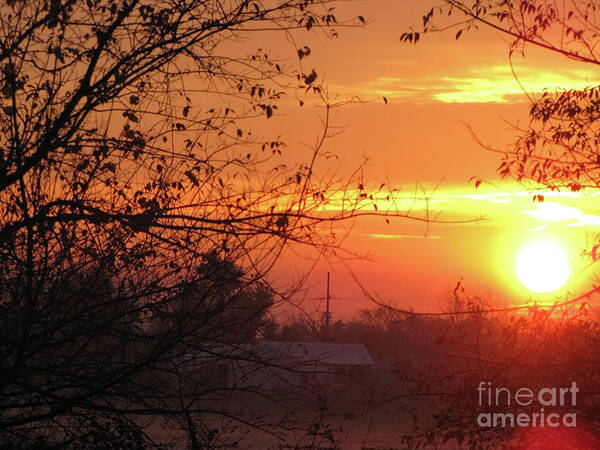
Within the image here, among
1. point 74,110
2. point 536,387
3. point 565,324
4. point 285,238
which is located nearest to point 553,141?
point 565,324

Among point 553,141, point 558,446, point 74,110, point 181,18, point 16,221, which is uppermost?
point 553,141

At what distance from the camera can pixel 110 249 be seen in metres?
5.77

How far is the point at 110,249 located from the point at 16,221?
2.21 feet

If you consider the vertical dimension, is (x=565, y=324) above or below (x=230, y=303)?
above

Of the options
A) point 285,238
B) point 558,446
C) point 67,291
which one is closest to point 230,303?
point 285,238

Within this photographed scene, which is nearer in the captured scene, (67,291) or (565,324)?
(67,291)

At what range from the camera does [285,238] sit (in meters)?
6.02

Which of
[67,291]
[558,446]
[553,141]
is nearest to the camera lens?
[67,291]

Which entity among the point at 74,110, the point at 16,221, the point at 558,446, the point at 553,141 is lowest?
the point at 558,446

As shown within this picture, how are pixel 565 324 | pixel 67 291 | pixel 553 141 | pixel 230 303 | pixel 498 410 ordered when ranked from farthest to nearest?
pixel 498 410
pixel 565 324
pixel 553 141
pixel 230 303
pixel 67 291

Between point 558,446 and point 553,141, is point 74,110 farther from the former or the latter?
point 558,446

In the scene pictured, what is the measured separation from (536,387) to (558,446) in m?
2.40

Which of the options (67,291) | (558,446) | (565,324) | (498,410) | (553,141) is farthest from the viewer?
(558,446)

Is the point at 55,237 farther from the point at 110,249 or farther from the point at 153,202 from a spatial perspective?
the point at 153,202
